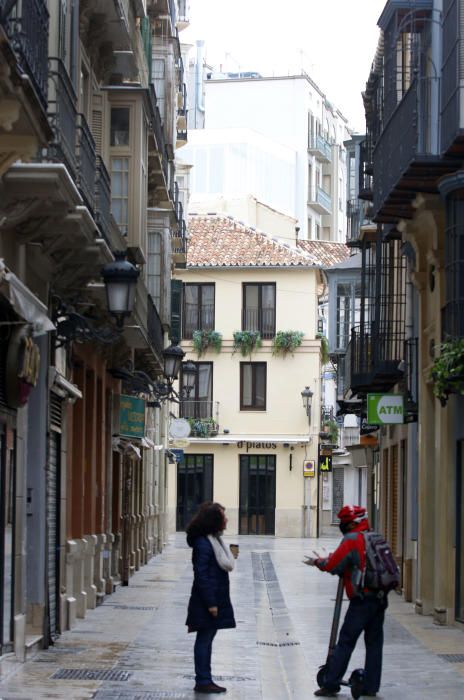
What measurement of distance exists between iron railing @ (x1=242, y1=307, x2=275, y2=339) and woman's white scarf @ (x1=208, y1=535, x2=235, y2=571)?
47104 mm

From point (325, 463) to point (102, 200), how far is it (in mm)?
39634

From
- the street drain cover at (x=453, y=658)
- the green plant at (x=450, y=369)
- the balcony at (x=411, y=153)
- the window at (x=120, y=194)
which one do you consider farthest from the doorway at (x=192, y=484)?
the street drain cover at (x=453, y=658)

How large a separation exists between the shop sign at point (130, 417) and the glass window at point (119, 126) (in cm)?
449

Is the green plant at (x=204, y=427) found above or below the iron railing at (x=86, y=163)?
below

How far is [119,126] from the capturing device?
83.8ft

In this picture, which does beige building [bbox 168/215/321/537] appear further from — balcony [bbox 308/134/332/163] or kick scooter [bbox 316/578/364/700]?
kick scooter [bbox 316/578/364/700]

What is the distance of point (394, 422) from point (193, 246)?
3970 centimetres

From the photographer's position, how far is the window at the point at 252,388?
197ft

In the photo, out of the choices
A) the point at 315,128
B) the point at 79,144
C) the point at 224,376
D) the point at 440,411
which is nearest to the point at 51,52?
the point at 79,144

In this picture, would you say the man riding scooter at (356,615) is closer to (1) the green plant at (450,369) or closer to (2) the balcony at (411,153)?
(1) the green plant at (450,369)

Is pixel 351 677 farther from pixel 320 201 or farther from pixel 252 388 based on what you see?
pixel 320 201

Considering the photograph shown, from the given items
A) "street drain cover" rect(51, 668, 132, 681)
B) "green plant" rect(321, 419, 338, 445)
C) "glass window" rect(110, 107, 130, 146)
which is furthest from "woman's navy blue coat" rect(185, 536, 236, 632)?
"green plant" rect(321, 419, 338, 445)

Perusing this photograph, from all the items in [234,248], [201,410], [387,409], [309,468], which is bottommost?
[309,468]

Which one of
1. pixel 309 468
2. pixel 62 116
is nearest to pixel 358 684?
pixel 62 116
